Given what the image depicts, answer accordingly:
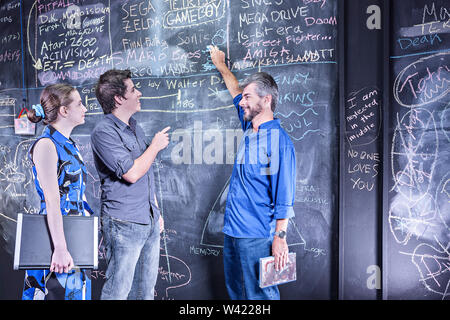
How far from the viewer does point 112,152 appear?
2.29 metres

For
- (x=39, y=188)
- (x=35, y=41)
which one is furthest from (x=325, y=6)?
(x=35, y=41)

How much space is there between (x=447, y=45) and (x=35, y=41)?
10.6 feet

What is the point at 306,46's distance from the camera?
247 cm

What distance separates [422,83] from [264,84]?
3.18 feet

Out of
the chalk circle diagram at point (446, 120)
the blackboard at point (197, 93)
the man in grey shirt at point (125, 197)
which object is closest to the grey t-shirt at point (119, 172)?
the man in grey shirt at point (125, 197)

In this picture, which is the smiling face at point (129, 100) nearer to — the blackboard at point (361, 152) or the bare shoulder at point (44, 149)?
the bare shoulder at point (44, 149)

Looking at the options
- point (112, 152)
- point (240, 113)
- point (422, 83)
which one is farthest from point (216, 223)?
point (422, 83)

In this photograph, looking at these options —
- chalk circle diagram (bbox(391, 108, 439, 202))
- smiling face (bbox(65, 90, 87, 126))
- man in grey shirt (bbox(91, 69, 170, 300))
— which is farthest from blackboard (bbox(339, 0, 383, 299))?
smiling face (bbox(65, 90, 87, 126))

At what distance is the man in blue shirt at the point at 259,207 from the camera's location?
221 centimetres

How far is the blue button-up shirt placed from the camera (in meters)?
2.20

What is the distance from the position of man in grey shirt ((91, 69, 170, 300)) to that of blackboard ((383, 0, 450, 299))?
1502 mm

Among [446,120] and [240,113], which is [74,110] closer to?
[240,113]

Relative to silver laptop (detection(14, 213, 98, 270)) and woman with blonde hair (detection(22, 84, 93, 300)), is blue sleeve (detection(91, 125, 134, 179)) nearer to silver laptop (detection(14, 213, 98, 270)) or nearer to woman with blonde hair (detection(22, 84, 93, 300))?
woman with blonde hair (detection(22, 84, 93, 300))

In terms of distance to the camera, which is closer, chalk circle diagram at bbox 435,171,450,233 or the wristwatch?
the wristwatch
